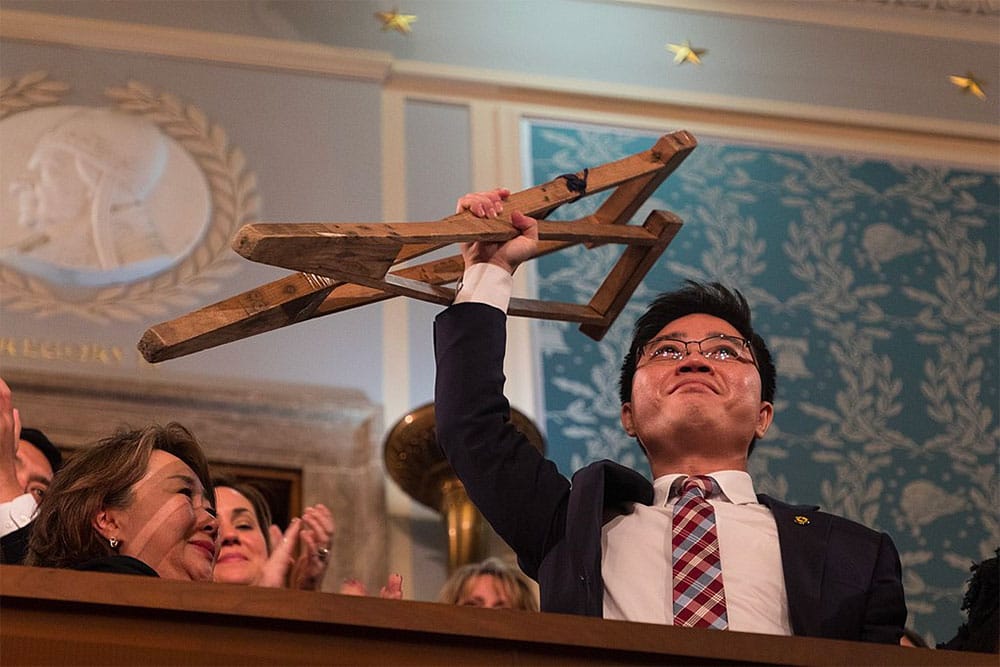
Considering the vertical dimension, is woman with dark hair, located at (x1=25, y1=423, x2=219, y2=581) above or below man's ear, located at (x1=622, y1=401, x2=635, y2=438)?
below

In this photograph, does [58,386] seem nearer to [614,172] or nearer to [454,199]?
[454,199]

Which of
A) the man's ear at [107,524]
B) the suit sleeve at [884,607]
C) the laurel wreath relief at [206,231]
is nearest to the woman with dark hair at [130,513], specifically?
the man's ear at [107,524]

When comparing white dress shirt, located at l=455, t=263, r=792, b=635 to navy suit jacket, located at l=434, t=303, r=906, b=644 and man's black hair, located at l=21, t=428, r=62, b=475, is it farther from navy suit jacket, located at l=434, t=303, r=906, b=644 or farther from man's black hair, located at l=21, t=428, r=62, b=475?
man's black hair, located at l=21, t=428, r=62, b=475

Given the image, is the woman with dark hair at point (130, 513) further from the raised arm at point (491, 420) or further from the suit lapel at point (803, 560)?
the suit lapel at point (803, 560)

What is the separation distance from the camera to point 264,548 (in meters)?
3.69

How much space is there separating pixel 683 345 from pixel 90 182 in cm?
276

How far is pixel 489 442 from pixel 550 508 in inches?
5.2

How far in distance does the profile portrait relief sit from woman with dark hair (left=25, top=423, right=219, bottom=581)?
248 cm

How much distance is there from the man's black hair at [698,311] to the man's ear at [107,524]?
87cm

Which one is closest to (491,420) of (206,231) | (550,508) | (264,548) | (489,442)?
(489,442)

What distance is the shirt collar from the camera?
2.81m

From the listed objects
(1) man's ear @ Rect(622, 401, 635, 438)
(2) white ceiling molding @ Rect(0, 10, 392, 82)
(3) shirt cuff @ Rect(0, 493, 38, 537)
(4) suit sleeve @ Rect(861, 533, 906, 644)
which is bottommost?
(4) suit sleeve @ Rect(861, 533, 906, 644)

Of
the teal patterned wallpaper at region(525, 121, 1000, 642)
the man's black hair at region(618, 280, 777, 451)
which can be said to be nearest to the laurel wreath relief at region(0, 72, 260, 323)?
the teal patterned wallpaper at region(525, 121, 1000, 642)

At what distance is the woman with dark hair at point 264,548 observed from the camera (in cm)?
361
